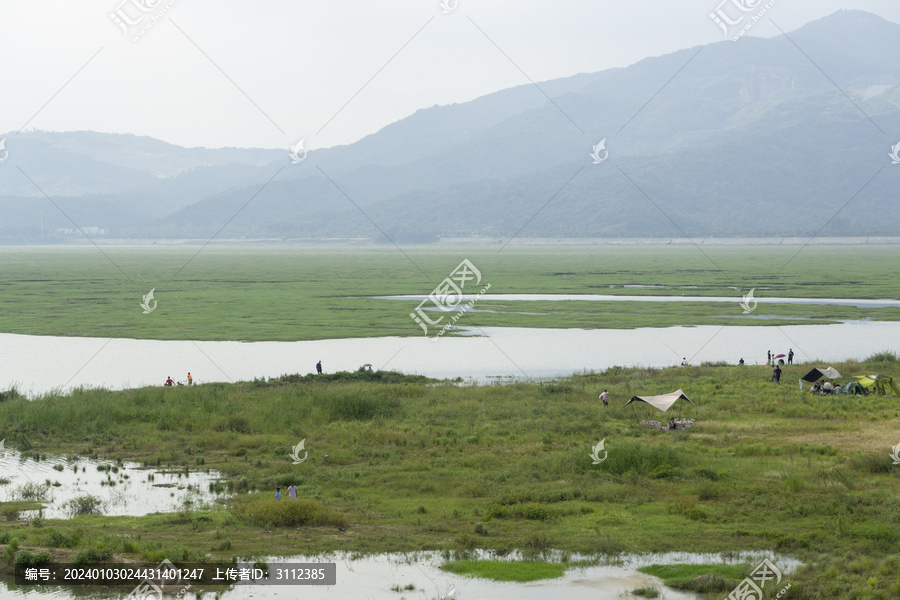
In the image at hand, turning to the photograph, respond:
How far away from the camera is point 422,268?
503ft

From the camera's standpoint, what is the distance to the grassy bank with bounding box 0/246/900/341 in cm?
7112

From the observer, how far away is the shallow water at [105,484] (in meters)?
24.7

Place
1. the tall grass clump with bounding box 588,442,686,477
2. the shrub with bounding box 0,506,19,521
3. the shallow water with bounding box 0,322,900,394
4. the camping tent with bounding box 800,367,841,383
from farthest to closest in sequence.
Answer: the shallow water with bounding box 0,322,900,394, the camping tent with bounding box 800,367,841,383, the tall grass clump with bounding box 588,442,686,477, the shrub with bounding box 0,506,19,521

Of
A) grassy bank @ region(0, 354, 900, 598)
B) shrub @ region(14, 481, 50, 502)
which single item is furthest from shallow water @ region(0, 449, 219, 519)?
grassy bank @ region(0, 354, 900, 598)

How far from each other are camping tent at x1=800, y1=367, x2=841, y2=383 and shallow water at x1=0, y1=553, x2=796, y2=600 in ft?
75.2

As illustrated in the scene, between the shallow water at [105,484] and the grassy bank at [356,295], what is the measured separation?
34364 mm

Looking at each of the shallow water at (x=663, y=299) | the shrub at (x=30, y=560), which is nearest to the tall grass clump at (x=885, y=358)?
the shallow water at (x=663, y=299)

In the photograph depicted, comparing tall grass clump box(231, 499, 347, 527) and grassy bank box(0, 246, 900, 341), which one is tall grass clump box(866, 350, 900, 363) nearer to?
grassy bank box(0, 246, 900, 341)

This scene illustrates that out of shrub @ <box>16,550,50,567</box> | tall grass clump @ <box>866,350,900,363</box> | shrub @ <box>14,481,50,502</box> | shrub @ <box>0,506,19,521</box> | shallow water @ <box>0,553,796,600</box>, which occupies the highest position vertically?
tall grass clump @ <box>866,350,900,363</box>

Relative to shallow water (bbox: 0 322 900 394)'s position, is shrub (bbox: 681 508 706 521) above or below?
below

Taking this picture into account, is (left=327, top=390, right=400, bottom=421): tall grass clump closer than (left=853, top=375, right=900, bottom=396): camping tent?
Yes

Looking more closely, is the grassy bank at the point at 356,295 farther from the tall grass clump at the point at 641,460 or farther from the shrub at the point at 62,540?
the shrub at the point at 62,540

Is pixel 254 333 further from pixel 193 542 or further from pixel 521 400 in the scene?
pixel 193 542

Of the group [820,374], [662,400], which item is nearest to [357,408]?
[662,400]
